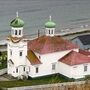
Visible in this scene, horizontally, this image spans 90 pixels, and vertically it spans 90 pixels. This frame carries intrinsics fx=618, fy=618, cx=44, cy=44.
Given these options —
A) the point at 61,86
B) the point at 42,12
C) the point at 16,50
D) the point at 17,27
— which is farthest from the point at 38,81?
the point at 42,12

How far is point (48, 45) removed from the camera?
56.9m

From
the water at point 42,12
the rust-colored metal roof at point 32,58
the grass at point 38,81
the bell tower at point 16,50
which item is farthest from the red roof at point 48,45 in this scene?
the water at point 42,12

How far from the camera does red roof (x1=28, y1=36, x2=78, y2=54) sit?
56.8m

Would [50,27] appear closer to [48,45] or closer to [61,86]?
[48,45]

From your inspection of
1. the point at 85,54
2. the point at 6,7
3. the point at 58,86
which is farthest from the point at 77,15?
the point at 58,86

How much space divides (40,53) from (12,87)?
15.6 feet

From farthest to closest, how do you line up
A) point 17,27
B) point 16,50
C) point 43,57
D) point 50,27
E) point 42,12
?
point 42,12 → point 50,27 → point 43,57 → point 16,50 → point 17,27

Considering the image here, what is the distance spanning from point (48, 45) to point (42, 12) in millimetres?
30765

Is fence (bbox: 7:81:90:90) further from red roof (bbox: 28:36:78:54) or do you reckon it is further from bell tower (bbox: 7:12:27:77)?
red roof (bbox: 28:36:78:54)

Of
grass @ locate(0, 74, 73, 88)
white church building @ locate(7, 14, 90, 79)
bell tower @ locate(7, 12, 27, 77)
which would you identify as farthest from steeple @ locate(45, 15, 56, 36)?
grass @ locate(0, 74, 73, 88)

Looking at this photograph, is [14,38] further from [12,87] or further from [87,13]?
[87,13]

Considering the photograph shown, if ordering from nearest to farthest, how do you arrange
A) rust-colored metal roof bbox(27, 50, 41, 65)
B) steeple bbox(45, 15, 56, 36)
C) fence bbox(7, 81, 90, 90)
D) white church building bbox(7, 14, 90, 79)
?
fence bbox(7, 81, 90, 90), white church building bbox(7, 14, 90, 79), rust-colored metal roof bbox(27, 50, 41, 65), steeple bbox(45, 15, 56, 36)

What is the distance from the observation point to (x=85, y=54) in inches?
2330

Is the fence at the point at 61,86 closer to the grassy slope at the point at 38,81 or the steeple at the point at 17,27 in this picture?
the grassy slope at the point at 38,81
